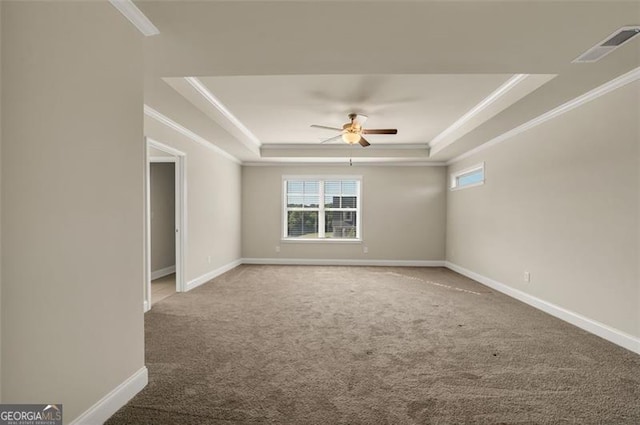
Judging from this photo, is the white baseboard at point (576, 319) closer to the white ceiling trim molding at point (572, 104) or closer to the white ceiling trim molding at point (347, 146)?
the white ceiling trim molding at point (572, 104)

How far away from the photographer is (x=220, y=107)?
3.91 m

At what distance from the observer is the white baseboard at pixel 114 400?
1.57 meters

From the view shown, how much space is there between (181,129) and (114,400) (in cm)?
340

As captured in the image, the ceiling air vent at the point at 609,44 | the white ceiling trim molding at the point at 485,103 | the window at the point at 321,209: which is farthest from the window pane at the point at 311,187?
the ceiling air vent at the point at 609,44

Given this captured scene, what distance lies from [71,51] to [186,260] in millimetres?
3457

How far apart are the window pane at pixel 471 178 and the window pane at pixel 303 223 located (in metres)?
3.16

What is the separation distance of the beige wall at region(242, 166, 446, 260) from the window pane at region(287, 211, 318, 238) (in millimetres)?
274

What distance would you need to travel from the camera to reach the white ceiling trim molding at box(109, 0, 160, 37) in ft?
5.60

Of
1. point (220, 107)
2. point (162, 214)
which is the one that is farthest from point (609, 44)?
point (162, 214)

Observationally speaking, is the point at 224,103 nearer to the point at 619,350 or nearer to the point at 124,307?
the point at 124,307

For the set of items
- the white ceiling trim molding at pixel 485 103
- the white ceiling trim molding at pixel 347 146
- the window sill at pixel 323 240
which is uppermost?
the white ceiling trim molding at pixel 485 103

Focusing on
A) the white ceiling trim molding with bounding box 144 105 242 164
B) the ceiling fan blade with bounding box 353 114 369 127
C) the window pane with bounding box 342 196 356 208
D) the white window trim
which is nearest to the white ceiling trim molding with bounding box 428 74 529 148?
the ceiling fan blade with bounding box 353 114 369 127

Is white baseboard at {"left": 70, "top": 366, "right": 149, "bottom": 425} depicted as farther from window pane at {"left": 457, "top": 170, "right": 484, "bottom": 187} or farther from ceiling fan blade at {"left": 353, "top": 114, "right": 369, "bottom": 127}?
window pane at {"left": 457, "top": 170, "right": 484, "bottom": 187}

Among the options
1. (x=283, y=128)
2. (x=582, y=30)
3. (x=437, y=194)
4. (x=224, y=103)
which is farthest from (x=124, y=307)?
(x=437, y=194)
